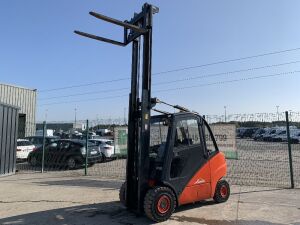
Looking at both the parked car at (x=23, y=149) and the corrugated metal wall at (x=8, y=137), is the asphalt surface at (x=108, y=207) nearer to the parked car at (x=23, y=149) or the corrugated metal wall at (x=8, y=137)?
the corrugated metal wall at (x=8, y=137)

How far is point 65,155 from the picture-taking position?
1805 cm

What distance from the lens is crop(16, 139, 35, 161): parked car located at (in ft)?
65.5

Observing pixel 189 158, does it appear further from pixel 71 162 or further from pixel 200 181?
pixel 71 162

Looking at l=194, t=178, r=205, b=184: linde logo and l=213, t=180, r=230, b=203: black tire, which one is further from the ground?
l=194, t=178, r=205, b=184: linde logo

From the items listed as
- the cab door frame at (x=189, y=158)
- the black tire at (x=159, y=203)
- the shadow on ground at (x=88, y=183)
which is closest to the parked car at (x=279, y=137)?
the shadow on ground at (x=88, y=183)

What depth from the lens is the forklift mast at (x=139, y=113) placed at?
25.6 ft

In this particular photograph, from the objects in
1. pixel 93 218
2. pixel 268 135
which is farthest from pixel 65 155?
pixel 268 135

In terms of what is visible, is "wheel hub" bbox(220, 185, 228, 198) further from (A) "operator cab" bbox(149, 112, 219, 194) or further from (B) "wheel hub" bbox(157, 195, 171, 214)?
Answer: (B) "wheel hub" bbox(157, 195, 171, 214)

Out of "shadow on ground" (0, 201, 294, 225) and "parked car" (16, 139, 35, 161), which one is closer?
"shadow on ground" (0, 201, 294, 225)

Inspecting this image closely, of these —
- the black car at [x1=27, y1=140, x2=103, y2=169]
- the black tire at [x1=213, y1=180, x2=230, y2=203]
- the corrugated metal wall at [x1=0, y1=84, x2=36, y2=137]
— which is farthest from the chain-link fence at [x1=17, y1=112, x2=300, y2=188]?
the corrugated metal wall at [x1=0, y1=84, x2=36, y2=137]

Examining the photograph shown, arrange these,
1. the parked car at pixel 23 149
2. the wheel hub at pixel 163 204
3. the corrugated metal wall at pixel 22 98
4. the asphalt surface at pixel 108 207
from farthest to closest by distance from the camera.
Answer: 1. the corrugated metal wall at pixel 22 98
2. the parked car at pixel 23 149
3. the asphalt surface at pixel 108 207
4. the wheel hub at pixel 163 204

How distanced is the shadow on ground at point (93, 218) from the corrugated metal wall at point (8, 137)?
7672mm

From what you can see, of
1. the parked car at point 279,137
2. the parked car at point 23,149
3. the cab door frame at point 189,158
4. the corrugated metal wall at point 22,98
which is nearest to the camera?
the cab door frame at point 189,158

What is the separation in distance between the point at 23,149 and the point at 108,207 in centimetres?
1263
